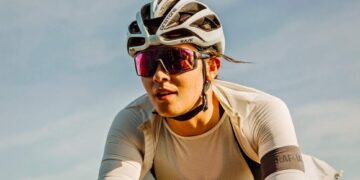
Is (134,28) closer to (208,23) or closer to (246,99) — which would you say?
(208,23)

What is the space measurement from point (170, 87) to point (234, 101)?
33.7 inches

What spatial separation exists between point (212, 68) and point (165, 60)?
75cm

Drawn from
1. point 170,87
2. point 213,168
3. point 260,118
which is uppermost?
point 170,87

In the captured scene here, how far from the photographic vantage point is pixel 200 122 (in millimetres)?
8469

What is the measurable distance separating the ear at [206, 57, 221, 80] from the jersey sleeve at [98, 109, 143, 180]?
953 mm

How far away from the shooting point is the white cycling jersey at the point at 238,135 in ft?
25.3

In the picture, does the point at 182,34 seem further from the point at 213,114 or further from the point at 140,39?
the point at 213,114

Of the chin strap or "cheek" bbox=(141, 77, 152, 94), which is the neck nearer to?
the chin strap

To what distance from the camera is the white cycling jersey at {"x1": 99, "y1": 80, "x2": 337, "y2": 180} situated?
25.3 ft

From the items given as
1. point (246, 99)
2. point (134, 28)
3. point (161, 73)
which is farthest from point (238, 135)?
point (134, 28)

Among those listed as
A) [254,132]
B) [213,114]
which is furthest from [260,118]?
[213,114]

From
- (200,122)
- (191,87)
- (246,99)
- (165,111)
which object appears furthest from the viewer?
(200,122)

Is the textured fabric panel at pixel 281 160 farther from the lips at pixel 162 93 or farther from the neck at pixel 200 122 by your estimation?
the lips at pixel 162 93

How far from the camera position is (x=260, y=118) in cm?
802
